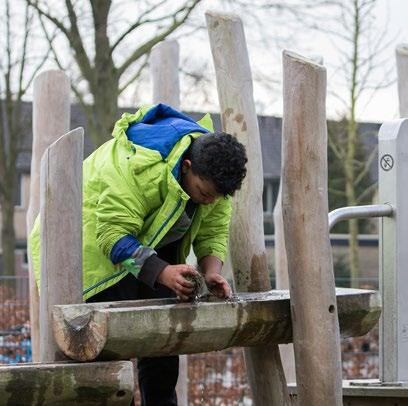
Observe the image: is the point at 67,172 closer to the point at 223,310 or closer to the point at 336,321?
the point at 223,310

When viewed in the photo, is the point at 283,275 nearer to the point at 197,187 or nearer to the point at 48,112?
the point at 48,112

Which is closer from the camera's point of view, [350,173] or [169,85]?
[169,85]

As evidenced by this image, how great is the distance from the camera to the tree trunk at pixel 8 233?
21953mm

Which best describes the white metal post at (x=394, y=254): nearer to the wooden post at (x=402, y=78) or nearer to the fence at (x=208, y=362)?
the wooden post at (x=402, y=78)

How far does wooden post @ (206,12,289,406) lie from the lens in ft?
16.8

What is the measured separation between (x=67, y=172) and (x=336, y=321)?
49.2 inches

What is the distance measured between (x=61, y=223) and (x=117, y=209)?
23 cm

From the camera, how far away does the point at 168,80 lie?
696cm

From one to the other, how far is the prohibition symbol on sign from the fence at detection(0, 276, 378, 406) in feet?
15.6

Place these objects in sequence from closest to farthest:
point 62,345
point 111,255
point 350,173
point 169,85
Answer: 1. point 62,345
2. point 111,255
3. point 169,85
4. point 350,173

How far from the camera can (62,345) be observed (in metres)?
4.07

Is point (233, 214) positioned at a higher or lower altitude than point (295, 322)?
higher

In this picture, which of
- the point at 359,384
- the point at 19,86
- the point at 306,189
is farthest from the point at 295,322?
the point at 19,86

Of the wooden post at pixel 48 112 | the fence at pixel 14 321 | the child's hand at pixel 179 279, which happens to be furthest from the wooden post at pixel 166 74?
the fence at pixel 14 321
